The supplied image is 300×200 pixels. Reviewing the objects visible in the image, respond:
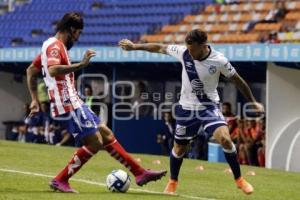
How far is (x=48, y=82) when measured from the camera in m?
9.56

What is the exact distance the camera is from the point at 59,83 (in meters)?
9.55

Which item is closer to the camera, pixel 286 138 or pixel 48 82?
pixel 48 82

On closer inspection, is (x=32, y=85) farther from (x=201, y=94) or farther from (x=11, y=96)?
(x=11, y=96)

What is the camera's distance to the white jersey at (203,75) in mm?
9781

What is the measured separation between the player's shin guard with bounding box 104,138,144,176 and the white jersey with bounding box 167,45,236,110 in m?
0.85

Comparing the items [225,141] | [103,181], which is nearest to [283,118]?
[103,181]

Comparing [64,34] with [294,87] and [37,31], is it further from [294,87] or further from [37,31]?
[37,31]

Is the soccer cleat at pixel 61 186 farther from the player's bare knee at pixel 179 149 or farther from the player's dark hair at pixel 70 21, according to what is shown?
the player's dark hair at pixel 70 21

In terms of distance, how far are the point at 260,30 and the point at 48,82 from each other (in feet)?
41.2

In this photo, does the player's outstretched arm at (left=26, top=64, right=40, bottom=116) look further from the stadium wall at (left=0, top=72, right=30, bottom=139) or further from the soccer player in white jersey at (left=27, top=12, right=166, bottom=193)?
the stadium wall at (left=0, top=72, right=30, bottom=139)

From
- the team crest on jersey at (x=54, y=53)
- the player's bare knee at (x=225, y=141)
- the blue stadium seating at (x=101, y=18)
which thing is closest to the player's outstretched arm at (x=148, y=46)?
the team crest on jersey at (x=54, y=53)

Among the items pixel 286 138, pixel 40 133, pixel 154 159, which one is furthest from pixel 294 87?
pixel 40 133

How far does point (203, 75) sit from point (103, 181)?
7.80 ft

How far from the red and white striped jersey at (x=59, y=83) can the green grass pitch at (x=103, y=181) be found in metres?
0.95
